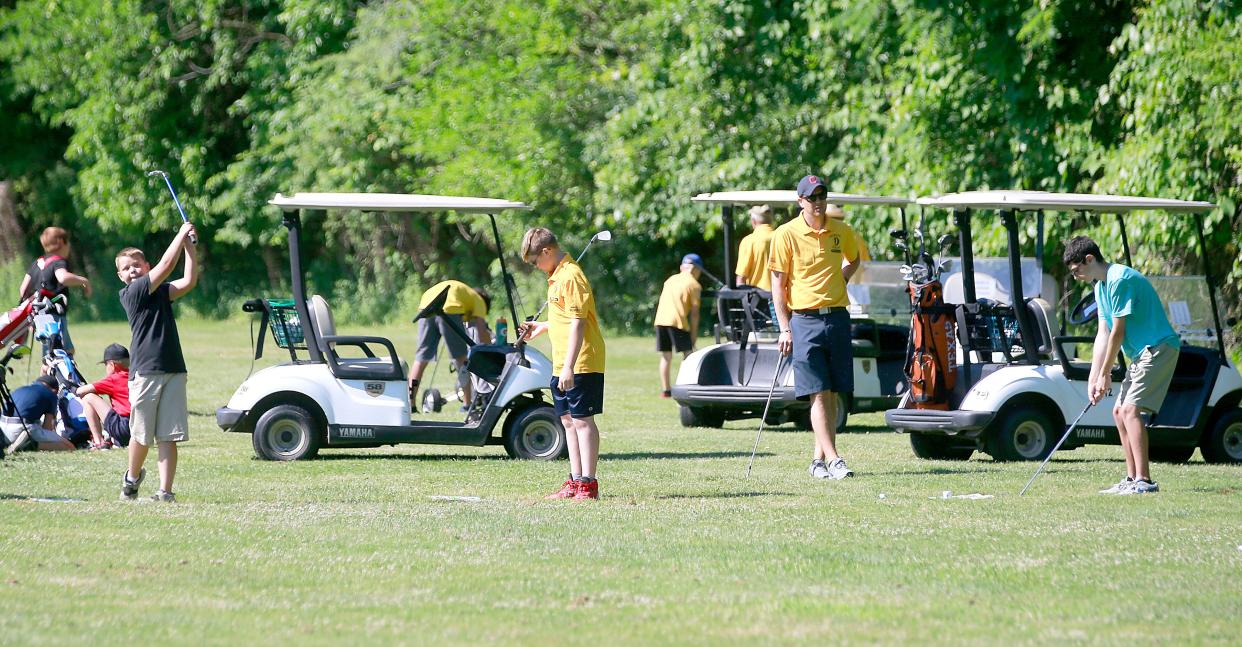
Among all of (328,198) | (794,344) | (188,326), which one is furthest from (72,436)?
(188,326)

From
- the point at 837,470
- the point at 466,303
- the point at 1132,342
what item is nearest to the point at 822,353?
the point at 837,470

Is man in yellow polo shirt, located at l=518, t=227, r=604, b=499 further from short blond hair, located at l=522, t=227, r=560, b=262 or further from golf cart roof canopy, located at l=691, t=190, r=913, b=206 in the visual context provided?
golf cart roof canopy, located at l=691, t=190, r=913, b=206

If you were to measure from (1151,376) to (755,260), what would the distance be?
569 centimetres

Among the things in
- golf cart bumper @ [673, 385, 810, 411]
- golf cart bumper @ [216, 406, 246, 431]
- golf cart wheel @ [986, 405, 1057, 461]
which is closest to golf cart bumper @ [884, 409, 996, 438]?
golf cart wheel @ [986, 405, 1057, 461]

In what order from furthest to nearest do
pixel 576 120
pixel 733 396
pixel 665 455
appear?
pixel 576 120 → pixel 733 396 → pixel 665 455

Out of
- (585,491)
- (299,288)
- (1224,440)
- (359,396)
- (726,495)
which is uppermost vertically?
(299,288)

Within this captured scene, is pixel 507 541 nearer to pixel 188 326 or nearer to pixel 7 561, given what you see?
pixel 7 561

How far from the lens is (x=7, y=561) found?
699 cm

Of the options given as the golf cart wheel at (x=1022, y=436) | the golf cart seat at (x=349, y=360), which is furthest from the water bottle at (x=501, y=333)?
the golf cart wheel at (x=1022, y=436)

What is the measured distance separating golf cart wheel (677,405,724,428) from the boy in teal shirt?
5.41 meters

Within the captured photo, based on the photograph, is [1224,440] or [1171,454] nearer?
[1224,440]

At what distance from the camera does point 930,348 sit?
11820 mm

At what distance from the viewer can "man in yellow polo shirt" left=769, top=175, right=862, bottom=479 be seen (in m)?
10.6

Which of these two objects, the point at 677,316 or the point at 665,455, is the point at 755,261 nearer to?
the point at 677,316
